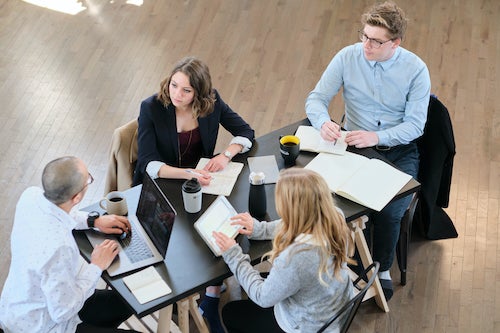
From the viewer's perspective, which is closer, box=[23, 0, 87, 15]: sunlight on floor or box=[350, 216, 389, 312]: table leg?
box=[350, 216, 389, 312]: table leg

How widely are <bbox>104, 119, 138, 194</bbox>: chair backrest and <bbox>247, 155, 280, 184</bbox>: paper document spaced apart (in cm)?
61

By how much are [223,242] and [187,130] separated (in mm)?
924

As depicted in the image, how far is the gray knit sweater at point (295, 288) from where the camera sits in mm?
2494

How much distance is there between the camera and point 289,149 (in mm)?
3268

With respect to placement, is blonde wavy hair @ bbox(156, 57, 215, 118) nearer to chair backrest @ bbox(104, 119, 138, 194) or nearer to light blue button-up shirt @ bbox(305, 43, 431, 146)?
chair backrest @ bbox(104, 119, 138, 194)

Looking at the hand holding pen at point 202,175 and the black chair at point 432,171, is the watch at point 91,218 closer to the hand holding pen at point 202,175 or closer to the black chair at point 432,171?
the hand holding pen at point 202,175

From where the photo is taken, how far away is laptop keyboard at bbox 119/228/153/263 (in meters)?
2.81

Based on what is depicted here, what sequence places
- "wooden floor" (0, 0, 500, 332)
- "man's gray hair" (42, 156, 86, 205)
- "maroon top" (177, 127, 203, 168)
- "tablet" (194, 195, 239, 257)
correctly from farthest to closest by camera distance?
1. "wooden floor" (0, 0, 500, 332)
2. "maroon top" (177, 127, 203, 168)
3. "tablet" (194, 195, 239, 257)
4. "man's gray hair" (42, 156, 86, 205)

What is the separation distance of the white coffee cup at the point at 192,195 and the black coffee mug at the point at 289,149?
501 millimetres

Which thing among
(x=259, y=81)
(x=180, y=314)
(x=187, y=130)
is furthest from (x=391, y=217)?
(x=259, y=81)

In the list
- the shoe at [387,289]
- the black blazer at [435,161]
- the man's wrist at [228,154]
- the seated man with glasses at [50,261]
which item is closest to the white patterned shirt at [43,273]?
the seated man with glasses at [50,261]

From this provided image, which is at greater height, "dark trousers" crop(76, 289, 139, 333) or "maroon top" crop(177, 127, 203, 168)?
"maroon top" crop(177, 127, 203, 168)

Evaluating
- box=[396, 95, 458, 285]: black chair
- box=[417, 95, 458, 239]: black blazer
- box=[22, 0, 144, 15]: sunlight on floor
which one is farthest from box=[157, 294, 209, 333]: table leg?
box=[22, 0, 144, 15]: sunlight on floor

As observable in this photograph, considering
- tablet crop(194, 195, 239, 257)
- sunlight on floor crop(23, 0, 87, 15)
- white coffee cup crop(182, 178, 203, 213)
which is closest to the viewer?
tablet crop(194, 195, 239, 257)
